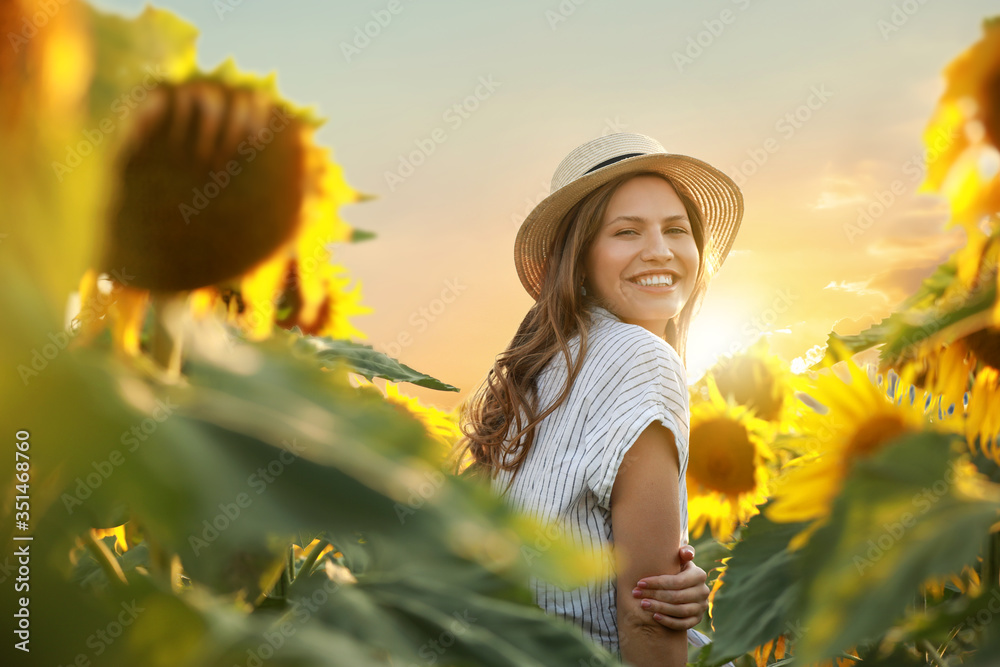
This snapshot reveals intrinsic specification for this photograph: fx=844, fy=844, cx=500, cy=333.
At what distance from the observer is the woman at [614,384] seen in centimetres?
142

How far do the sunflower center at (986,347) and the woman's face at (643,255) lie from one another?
0.80 metres

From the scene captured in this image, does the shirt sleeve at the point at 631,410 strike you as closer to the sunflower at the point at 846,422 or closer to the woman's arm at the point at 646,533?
the woman's arm at the point at 646,533

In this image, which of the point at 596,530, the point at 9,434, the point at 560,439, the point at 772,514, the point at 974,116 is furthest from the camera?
the point at 560,439

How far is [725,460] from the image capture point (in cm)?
261

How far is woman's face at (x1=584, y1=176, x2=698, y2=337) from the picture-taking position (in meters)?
1.81

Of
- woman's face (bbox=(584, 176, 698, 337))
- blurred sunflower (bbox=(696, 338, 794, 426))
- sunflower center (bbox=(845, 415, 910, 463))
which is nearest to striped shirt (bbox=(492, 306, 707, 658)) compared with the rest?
woman's face (bbox=(584, 176, 698, 337))

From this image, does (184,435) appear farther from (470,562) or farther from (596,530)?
(596,530)

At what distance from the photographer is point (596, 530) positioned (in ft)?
5.02

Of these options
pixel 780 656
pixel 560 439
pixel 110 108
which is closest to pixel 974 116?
pixel 110 108

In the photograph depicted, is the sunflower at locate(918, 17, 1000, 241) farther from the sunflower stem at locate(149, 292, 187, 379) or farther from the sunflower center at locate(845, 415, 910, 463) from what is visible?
the sunflower center at locate(845, 415, 910, 463)

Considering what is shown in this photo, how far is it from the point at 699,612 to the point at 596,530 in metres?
0.24

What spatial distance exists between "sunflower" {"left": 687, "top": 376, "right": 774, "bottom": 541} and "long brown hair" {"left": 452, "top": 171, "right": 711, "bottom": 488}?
82 cm

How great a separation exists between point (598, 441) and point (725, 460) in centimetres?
124

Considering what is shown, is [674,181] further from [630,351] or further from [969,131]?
[969,131]
